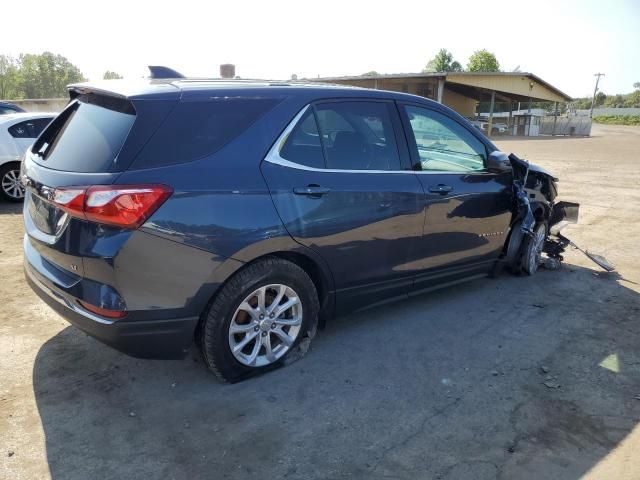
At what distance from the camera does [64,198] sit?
2.70 metres

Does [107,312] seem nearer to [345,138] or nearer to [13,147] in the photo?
[345,138]

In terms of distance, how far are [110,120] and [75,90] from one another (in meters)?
0.77


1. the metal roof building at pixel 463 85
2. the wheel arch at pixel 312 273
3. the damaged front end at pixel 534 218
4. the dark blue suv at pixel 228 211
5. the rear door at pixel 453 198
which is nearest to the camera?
the dark blue suv at pixel 228 211

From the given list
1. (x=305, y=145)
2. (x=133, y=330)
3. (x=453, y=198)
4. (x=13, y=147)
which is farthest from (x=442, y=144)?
(x=13, y=147)

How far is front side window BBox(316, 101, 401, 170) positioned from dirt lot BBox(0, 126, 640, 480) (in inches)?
53.9

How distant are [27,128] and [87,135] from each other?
6.98 meters

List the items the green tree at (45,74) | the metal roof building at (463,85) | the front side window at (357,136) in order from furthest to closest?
the green tree at (45,74) → the metal roof building at (463,85) → the front side window at (357,136)

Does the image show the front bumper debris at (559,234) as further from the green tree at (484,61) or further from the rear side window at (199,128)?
the green tree at (484,61)

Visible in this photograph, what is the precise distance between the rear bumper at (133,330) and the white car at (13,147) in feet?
22.1

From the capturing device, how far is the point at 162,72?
3.62 metres

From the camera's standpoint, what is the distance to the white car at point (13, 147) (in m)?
8.44

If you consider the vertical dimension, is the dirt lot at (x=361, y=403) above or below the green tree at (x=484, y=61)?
below

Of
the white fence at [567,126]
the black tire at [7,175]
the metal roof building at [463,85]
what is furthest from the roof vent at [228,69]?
the white fence at [567,126]

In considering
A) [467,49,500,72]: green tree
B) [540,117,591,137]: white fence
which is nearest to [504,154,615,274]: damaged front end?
[540,117,591,137]: white fence
